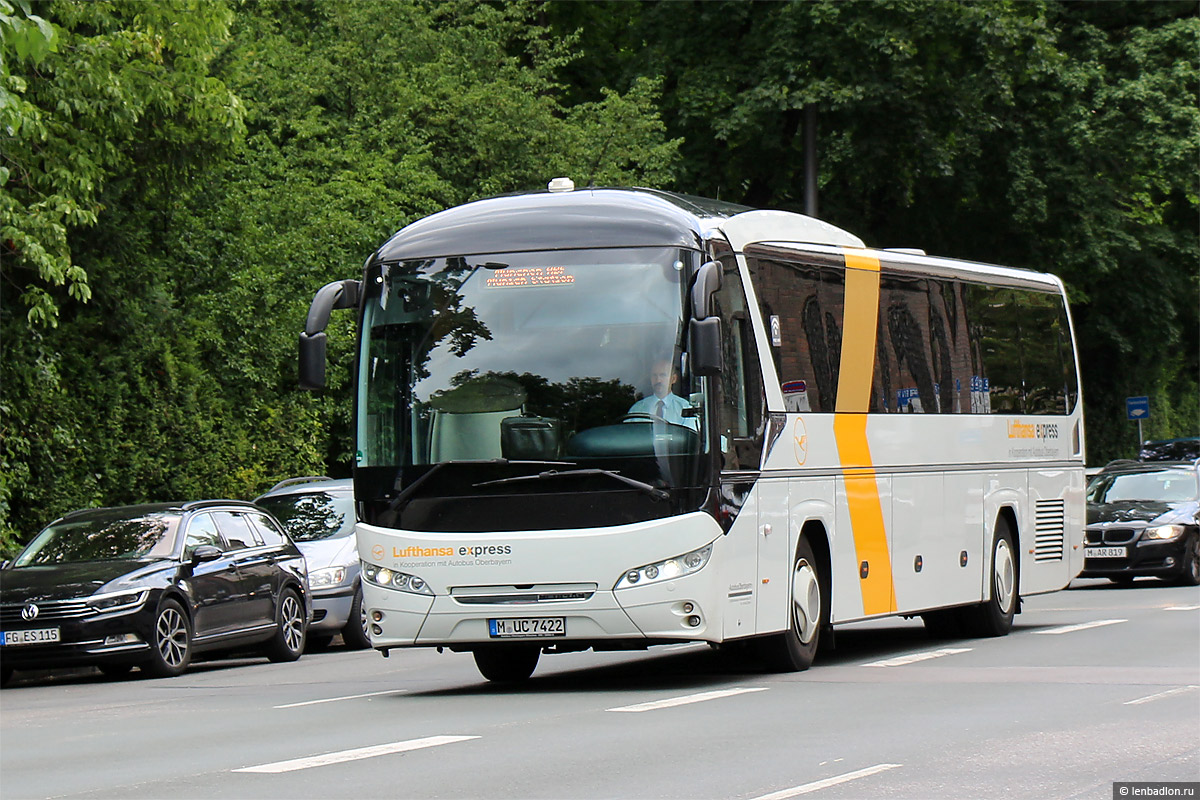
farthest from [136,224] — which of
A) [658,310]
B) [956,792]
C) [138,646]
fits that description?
[956,792]

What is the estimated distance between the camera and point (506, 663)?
1473 centimetres

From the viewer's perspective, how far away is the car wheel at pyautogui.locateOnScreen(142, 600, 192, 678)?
17.6 metres

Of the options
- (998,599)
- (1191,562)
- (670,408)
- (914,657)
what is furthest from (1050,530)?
(670,408)

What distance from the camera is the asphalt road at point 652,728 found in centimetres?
864

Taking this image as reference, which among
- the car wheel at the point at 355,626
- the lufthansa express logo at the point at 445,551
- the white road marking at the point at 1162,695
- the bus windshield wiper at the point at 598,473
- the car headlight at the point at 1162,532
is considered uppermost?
the bus windshield wiper at the point at 598,473

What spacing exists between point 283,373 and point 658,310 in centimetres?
1707

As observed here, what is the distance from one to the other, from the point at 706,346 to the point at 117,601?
7194mm

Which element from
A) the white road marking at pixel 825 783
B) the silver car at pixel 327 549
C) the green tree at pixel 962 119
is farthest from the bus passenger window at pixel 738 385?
the green tree at pixel 962 119

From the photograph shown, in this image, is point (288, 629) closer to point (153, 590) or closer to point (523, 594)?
point (153, 590)

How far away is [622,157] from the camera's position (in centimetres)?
3459

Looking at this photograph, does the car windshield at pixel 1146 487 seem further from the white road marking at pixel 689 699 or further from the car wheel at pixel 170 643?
the white road marking at pixel 689 699

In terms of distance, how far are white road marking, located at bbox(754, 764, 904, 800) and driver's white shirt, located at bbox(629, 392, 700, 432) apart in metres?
4.43

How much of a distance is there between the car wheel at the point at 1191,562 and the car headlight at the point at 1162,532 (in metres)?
0.20

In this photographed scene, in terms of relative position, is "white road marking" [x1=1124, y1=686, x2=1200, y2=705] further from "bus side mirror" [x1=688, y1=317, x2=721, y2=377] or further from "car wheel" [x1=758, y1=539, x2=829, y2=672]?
"bus side mirror" [x1=688, y1=317, x2=721, y2=377]
